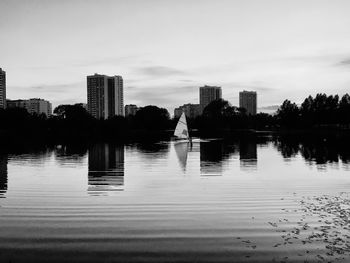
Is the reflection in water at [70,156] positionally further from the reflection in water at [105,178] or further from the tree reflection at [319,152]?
the tree reflection at [319,152]

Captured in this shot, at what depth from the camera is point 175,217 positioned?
55.1ft

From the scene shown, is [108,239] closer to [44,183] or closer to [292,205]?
[292,205]

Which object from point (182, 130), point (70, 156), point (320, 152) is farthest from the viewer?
point (182, 130)

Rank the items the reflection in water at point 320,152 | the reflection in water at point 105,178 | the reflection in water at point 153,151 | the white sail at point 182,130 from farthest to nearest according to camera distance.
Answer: the white sail at point 182,130
the reflection in water at point 153,151
the reflection in water at point 320,152
the reflection in water at point 105,178

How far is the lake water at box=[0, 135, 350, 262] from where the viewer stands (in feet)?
39.2

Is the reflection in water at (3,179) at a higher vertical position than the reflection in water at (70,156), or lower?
lower

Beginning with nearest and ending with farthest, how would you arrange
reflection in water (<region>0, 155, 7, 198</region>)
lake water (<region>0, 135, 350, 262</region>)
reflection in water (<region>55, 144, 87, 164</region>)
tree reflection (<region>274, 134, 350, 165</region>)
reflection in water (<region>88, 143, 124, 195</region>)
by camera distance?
lake water (<region>0, 135, 350, 262</region>) < reflection in water (<region>0, 155, 7, 198</region>) < reflection in water (<region>88, 143, 124, 195</region>) < tree reflection (<region>274, 134, 350, 165</region>) < reflection in water (<region>55, 144, 87, 164</region>)

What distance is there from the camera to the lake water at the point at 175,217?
39.2 ft

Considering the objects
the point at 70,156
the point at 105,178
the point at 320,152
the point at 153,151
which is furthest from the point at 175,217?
the point at 153,151

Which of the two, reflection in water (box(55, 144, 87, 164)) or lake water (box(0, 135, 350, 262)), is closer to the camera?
lake water (box(0, 135, 350, 262))

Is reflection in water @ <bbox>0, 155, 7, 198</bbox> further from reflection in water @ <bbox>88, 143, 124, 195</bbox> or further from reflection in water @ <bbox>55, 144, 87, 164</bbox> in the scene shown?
reflection in water @ <bbox>55, 144, 87, 164</bbox>

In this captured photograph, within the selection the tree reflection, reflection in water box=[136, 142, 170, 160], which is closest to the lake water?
the tree reflection

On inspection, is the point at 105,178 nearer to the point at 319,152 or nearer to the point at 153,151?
the point at 153,151

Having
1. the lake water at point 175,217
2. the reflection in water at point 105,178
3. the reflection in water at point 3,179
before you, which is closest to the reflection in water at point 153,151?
the reflection in water at point 105,178
